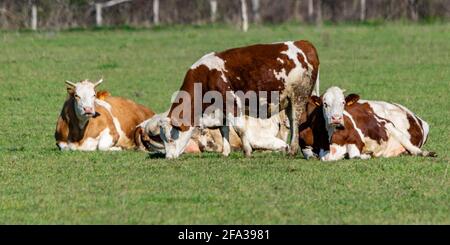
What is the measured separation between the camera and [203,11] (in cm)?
4800

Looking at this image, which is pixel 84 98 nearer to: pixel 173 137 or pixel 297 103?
pixel 173 137

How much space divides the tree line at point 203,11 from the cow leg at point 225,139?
92.3 feet

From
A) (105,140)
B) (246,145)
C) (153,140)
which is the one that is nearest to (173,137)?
(246,145)

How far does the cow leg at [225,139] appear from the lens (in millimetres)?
15266

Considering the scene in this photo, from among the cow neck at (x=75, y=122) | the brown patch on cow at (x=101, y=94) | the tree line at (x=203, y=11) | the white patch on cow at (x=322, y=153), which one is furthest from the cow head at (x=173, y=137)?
the tree line at (x=203, y=11)

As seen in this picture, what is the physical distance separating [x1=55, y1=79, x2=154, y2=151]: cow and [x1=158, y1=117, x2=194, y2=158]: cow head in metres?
1.37

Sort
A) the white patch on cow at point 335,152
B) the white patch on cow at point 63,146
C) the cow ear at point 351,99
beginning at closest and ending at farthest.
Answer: the white patch on cow at point 335,152 < the cow ear at point 351,99 < the white patch on cow at point 63,146

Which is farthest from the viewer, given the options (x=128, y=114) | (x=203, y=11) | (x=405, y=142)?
(x=203, y=11)

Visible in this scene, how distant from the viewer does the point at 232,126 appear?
15.2 metres

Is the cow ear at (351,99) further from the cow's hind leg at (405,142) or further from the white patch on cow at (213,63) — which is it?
the white patch on cow at (213,63)

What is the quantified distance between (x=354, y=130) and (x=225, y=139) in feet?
5.78

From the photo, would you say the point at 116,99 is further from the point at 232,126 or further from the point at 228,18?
the point at 228,18

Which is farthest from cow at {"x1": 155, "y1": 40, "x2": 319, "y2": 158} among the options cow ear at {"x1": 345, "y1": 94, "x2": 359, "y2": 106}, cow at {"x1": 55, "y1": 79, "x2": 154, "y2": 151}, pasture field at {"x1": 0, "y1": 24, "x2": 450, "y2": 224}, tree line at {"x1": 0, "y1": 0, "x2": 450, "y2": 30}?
tree line at {"x1": 0, "y1": 0, "x2": 450, "y2": 30}
